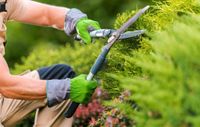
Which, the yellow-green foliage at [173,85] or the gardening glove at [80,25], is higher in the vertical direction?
the yellow-green foliage at [173,85]

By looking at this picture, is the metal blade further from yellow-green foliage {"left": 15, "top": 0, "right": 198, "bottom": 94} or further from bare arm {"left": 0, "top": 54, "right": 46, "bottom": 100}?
bare arm {"left": 0, "top": 54, "right": 46, "bottom": 100}

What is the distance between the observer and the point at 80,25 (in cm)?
527

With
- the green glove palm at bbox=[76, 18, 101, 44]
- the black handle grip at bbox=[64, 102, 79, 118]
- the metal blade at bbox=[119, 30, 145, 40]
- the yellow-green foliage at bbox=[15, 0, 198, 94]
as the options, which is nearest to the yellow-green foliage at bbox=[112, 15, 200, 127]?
the yellow-green foliage at bbox=[15, 0, 198, 94]

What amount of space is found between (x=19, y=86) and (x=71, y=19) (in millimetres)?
833

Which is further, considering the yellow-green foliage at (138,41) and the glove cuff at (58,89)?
the yellow-green foliage at (138,41)

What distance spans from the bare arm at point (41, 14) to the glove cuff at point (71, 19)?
0.16 ft

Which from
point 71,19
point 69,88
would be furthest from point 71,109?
point 71,19

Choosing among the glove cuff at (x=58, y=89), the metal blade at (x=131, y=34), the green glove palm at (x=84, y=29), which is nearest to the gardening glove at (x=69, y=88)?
the glove cuff at (x=58, y=89)

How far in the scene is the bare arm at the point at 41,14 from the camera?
5461 millimetres

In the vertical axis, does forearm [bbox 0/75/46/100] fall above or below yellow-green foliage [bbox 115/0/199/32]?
below

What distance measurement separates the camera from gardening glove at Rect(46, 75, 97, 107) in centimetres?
473

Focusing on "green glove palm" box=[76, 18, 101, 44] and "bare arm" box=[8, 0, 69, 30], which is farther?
"bare arm" box=[8, 0, 69, 30]

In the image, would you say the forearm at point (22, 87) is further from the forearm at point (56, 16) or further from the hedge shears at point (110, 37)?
the forearm at point (56, 16)

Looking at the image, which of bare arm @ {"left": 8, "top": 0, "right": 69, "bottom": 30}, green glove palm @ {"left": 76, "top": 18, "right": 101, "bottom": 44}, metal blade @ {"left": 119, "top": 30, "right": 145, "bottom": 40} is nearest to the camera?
metal blade @ {"left": 119, "top": 30, "right": 145, "bottom": 40}
